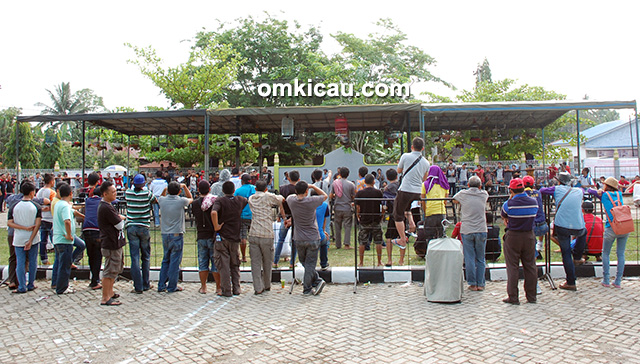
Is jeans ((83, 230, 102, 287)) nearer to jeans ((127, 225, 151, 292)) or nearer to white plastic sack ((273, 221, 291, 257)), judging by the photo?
jeans ((127, 225, 151, 292))

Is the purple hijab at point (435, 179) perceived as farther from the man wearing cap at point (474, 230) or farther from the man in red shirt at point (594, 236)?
the man in red shirt at point (594, 236)

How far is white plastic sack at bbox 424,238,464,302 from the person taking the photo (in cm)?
610

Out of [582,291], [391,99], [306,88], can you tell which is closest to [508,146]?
[391,99]

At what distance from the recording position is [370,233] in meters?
7.84

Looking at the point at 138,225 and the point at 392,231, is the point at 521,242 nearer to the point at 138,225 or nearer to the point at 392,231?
the point at 392,231

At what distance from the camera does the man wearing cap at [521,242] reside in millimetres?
6035

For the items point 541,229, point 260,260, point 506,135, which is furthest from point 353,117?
point 260,260

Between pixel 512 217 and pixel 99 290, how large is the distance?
6441 millimetres

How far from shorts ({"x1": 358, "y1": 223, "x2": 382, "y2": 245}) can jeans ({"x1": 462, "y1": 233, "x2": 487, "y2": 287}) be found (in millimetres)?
1484

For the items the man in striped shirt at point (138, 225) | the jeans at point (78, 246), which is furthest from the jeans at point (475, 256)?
the jeans at point (78, 246)

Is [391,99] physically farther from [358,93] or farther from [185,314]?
[185,314]

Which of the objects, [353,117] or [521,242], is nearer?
[521,242]

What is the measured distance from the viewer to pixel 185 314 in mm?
5898

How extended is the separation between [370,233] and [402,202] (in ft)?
3.13
